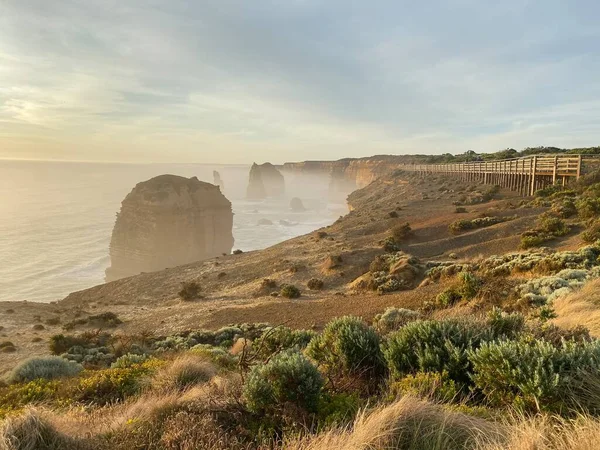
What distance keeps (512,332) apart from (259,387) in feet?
12.1

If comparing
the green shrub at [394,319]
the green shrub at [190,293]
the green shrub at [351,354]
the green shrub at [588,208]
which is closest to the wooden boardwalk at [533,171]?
the green shrub at [588,208]

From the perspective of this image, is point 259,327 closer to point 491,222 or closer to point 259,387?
point 259,387

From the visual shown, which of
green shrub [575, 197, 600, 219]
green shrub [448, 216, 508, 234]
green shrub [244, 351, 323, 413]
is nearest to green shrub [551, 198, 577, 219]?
green shrub [575, 197, 600, 219]

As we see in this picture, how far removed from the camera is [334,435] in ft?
10.1

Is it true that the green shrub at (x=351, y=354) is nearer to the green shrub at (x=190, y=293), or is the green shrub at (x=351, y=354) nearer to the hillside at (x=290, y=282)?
the hillside at (x=290, y=282)

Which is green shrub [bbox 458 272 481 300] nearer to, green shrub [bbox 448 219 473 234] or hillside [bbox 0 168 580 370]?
hillside [bbox 0 168 580 370]

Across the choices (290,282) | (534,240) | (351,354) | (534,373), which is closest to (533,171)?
(534,240)

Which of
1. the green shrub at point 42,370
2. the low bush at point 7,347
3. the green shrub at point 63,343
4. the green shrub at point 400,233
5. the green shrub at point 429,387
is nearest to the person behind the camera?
the green shrub at point 429,387

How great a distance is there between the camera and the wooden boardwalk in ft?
82.1

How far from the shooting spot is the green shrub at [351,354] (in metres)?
5.17

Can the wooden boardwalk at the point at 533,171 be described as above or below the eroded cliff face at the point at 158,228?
Answer: above

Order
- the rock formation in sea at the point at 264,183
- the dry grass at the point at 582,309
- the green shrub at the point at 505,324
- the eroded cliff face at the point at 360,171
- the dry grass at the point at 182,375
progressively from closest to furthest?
the green shrub at the point at 505,324 < the dry grass at the point at 182,375 < the dry grass at the point at 582,309 < the eroded cliff face at the point at 360,171 < the rock formation in sea at the point at 264,183

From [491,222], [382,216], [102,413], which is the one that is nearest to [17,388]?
[102,413]

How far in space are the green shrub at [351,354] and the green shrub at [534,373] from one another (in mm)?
1527
